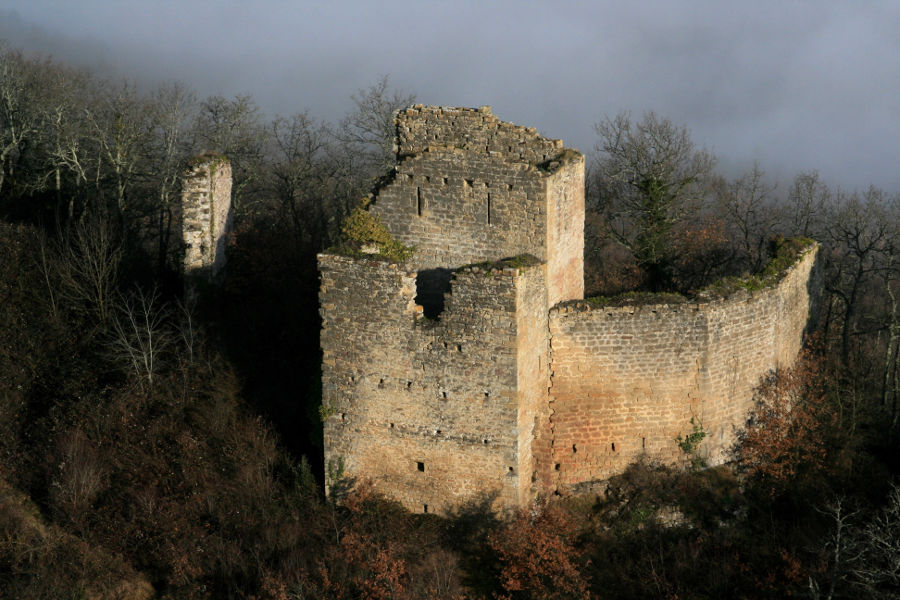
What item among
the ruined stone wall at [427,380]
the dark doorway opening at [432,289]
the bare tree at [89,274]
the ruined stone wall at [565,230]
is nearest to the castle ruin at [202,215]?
the bare tree at [89,274]

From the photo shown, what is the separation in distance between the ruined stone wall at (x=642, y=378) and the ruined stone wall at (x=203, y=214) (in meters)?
8.98

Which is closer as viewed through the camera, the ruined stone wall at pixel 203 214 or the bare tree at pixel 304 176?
the ruined stone wall at pixel 203 214

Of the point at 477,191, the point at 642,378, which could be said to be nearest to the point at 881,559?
the point at 642,378

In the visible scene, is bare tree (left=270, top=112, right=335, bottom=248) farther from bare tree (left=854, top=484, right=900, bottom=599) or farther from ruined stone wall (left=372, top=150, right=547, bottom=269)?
bare tree (left=854, top=484, right=900, bottom=599)

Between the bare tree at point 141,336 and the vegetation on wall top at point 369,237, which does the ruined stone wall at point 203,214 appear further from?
the vegetation on wall top at point 369,237

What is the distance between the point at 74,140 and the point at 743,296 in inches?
785

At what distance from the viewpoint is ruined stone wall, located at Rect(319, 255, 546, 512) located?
19297mm

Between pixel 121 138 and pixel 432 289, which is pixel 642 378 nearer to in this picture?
pixel 432 289

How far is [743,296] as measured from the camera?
21.2 m

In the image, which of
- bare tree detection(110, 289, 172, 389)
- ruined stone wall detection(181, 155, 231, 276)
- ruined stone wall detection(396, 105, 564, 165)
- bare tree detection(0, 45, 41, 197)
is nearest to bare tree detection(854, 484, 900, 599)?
ruined stone wall detection(396, 105, 564, 165)

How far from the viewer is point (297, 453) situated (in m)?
22.6

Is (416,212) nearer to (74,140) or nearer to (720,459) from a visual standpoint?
(720,459)

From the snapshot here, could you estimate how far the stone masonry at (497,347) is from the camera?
19609 mm

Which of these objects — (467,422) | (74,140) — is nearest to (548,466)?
(467,422)
